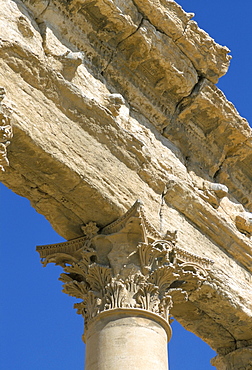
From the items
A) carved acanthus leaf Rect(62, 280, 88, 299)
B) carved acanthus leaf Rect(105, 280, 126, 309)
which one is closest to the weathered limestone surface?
carved acanthus leaf Rect(62, 280, 88, 299)

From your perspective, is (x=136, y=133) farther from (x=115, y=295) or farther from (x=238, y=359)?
(x=238, y=359)

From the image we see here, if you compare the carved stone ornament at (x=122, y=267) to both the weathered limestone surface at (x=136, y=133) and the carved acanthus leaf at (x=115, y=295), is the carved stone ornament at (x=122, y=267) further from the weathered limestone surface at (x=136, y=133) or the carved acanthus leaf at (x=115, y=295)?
the weathered limestone surface at (x=136, y=133)

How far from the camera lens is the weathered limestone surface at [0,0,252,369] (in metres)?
11.2

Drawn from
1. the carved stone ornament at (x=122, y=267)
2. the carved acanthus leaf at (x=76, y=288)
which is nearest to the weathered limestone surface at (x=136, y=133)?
the carved stone ornament at (x=122, y=267)

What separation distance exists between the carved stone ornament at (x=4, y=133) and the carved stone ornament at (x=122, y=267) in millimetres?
2285

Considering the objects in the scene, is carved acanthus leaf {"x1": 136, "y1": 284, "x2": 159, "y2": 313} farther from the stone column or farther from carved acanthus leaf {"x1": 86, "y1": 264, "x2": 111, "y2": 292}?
carved acanthus leaf {"x1": 86, "y1": 264, "x2": 111, "y2": 292}

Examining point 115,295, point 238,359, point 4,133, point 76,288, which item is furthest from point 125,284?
point 238,359

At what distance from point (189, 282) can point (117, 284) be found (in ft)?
5.20

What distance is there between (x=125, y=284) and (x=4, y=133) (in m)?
2.91

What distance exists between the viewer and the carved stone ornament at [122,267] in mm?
11305

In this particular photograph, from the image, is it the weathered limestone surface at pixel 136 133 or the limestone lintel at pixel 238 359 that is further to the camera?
the limestone lintel at pixel 238 359

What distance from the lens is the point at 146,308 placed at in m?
11.2

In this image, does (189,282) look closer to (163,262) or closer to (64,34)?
(163,262)

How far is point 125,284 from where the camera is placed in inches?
446
